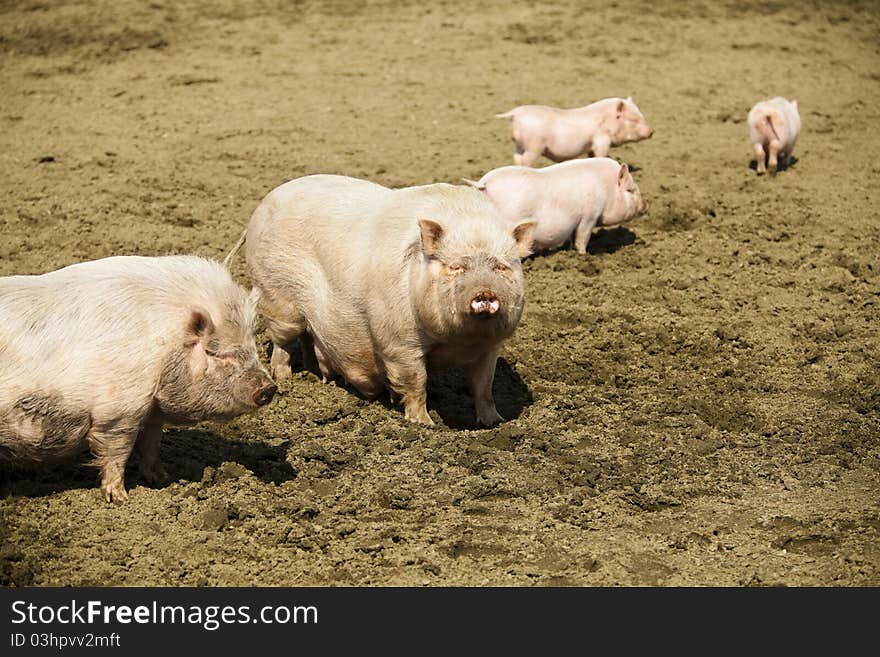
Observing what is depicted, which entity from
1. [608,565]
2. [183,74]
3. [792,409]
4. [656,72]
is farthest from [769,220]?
[183,74]

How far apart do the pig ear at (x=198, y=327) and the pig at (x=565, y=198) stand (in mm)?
3118

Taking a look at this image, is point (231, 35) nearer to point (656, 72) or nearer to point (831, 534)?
point (656, 72)

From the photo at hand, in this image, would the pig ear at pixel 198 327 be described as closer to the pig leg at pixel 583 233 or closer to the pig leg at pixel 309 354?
the pig leg at pixel 309 354

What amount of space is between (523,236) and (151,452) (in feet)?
6.66

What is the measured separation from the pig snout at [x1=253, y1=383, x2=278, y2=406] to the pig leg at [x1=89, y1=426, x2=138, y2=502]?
53cm

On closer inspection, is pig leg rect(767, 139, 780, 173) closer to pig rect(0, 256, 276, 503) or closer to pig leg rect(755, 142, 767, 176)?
pig leg rect(755, 142, 767, 176)

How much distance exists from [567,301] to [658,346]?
0.84 m

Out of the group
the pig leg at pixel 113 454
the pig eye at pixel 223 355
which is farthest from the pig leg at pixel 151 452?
the pig eye at pixel 223 355

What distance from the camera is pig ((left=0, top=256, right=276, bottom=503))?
15.0 ft

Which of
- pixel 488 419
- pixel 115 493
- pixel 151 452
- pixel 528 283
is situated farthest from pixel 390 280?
pixel 528 283

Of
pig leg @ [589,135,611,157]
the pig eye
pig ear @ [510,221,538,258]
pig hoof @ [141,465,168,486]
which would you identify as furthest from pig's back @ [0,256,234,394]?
pig leg @ [589,135,611,157]

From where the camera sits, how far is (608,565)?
4.59 m

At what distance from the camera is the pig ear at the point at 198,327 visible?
4.76 m

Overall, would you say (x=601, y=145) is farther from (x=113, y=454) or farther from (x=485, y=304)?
(x=113, y=454)
